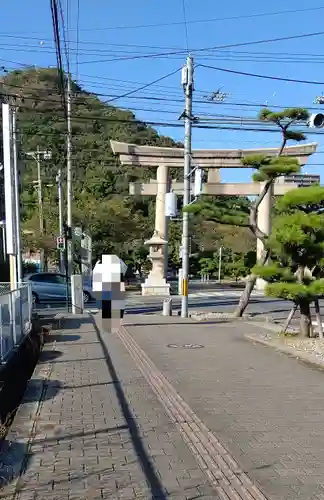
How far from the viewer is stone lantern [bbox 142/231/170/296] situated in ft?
104

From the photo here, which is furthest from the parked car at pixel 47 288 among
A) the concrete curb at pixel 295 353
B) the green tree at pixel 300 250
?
the green tree at pixel 300 250

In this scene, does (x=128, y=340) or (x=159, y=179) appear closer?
(x=128, y=340)

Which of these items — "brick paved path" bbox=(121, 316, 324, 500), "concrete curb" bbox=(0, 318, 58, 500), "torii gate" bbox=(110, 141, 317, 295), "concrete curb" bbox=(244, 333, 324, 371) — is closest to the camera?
"concrete curb" bbox=(0, 318, 58, 500)

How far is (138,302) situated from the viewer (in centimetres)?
2648

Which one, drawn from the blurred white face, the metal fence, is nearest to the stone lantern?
the metal fence

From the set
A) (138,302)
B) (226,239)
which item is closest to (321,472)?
(138,302)

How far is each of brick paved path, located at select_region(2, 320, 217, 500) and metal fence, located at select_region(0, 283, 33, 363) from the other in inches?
32.1

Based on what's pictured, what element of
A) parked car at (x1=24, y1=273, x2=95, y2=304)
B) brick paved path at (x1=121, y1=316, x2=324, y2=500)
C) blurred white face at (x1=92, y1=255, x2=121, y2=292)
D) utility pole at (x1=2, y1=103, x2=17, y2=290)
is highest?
utility pole at (x1=2, y1=103, x2=17, y2=290)

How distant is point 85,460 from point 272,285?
759 centimetres

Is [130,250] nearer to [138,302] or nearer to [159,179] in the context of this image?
[159,179]

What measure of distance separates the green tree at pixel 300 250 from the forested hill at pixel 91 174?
12.5m

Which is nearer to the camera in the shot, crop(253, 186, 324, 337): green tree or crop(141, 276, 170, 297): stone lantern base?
crop(253, 186, 324, 337): green tree

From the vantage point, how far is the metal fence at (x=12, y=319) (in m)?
7.61

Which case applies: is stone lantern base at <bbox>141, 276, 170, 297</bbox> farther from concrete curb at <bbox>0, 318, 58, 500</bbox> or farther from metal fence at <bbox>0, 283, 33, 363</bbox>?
concrete curb at <bbox>0, 318, 58, 500</bbox>
